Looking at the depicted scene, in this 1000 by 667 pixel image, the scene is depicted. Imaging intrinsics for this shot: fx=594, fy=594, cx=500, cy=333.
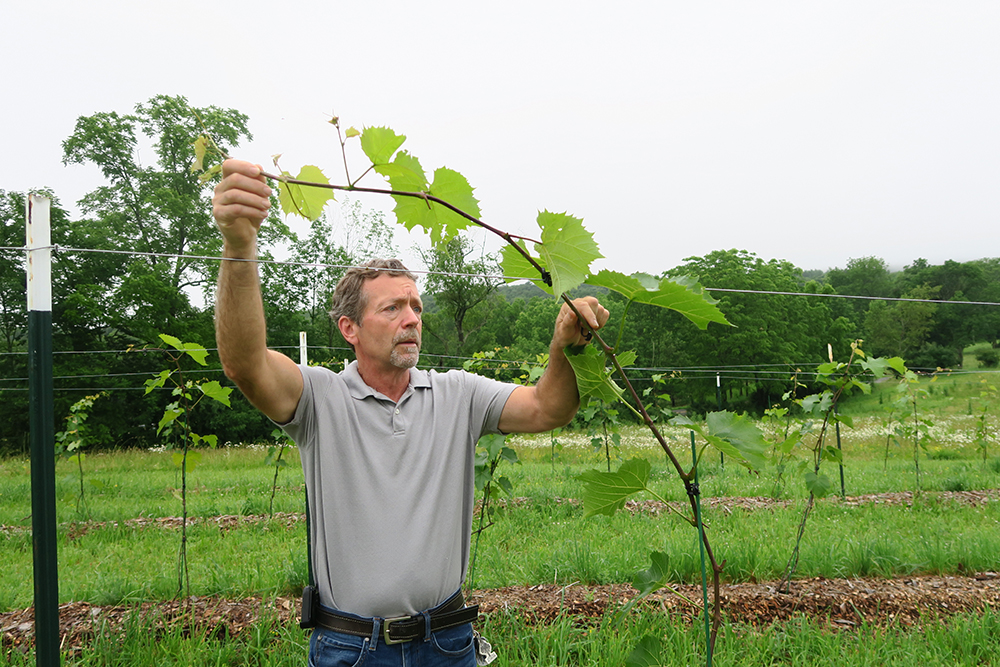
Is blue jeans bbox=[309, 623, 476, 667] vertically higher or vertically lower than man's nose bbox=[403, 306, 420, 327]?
lower

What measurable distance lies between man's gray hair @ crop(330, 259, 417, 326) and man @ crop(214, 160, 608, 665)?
0.04ft

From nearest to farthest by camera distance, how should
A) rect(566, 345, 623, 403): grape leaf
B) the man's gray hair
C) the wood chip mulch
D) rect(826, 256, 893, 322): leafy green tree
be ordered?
rect(566, 345, 623, 403): grape leaf, the man's gray hair, the wood chip mulch, rect(826, 256, 893, 322): leafy green tree

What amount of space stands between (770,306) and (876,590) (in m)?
28.6

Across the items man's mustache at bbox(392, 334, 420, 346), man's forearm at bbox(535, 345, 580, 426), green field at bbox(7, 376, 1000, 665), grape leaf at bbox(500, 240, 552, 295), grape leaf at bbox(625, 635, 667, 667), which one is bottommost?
green field at bbox(7, 376, 1000, 665)

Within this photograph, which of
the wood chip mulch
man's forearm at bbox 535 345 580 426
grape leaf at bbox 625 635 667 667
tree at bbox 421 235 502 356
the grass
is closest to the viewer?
grape leaf at bbox 625 635 667 667

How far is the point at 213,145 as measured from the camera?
104 cm

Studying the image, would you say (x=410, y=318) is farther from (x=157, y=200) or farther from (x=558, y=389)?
(x=157, y=200)

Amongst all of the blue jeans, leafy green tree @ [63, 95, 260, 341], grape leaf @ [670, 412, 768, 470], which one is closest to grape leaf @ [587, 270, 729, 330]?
grape leaf @ [670, 412, 768, 470]

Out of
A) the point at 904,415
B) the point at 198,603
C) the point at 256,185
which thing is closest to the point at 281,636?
the point at 198,603

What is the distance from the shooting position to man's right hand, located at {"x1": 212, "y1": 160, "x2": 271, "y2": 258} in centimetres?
119

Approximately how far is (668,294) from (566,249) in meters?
0.21

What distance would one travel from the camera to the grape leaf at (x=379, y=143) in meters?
1.04

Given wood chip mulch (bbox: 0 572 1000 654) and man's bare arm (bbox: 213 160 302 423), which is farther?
wood chip mulch (bbox: 0 572 1000 654)

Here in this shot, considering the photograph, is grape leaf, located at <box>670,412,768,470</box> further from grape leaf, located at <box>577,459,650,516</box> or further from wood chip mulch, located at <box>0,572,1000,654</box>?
wood chip mulch, located at <box>0,572,1000,654</box>
